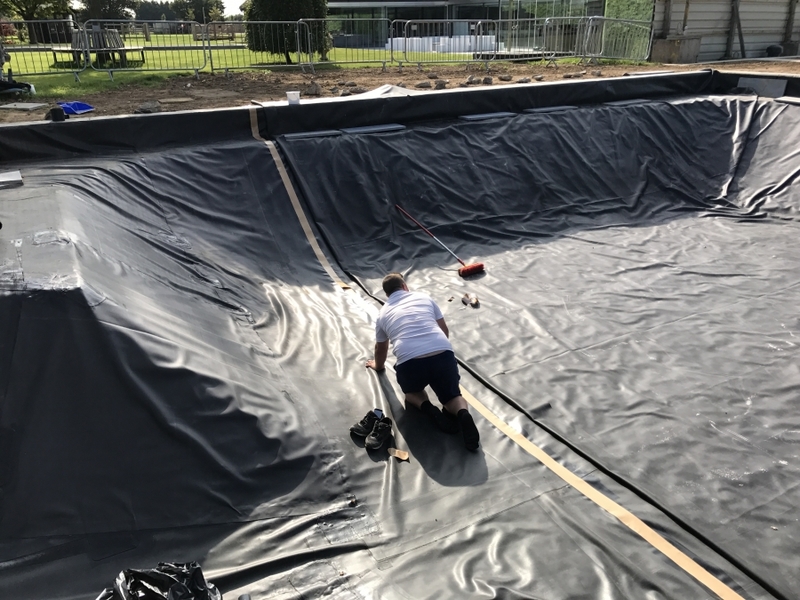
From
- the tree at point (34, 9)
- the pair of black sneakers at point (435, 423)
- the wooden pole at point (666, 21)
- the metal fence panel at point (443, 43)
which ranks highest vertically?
the tree at point (34, 9)

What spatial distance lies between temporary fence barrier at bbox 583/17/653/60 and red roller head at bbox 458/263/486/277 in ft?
42.2

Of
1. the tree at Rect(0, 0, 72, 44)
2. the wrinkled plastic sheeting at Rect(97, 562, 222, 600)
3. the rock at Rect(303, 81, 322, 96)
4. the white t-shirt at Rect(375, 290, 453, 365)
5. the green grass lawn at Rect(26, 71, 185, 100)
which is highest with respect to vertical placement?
the tree at Rect(0, 0, 72, 44)

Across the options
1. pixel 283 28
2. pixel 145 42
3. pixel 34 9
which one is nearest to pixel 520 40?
pixel 283 28

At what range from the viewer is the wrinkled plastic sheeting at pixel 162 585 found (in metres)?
2.38

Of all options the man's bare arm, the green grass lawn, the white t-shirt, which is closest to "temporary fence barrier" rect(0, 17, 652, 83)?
the green grass lawn

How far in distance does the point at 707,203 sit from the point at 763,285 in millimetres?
2865

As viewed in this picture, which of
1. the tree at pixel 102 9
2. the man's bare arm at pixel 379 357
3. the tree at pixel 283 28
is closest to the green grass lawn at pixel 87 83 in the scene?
the tree at pixel 283 28

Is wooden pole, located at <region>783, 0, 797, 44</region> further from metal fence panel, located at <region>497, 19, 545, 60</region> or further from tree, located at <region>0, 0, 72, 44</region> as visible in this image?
tree, located at <region>0, 0, 72, 44</region>

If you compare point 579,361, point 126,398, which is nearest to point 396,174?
point 579,361

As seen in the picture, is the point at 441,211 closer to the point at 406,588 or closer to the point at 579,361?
the point at 579,361

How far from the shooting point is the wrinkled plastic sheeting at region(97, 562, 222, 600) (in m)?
A: 2.38

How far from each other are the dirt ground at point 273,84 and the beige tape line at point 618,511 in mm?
6340

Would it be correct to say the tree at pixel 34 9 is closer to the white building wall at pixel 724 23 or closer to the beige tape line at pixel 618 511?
the white building wall at pixel 724 23

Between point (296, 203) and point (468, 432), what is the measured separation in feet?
13.1
